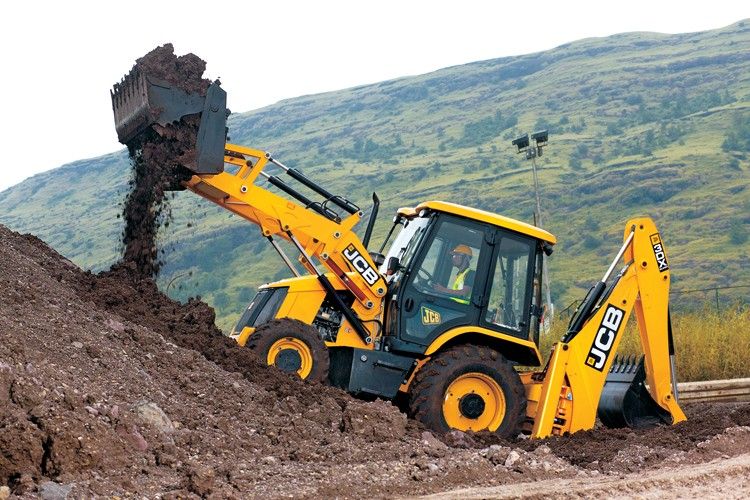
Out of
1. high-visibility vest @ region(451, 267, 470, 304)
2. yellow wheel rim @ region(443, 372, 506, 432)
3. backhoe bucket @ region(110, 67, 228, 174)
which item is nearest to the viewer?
yellow wheel rim @ region(443, 372, 506, 432)

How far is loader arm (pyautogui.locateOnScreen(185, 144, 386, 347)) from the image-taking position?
13.2 meters

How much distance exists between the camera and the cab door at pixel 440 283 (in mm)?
12648

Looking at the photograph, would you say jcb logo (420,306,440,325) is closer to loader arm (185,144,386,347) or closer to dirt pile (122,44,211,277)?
loader arm (185,144,386,347)

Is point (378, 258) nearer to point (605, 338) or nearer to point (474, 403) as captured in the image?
point (474, 403)

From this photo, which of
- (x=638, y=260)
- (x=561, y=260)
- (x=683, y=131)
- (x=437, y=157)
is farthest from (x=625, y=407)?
(x=437, y=157)

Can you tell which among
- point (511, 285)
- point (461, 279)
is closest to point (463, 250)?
point (461, 279)

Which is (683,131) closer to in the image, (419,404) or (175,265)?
(175,265)

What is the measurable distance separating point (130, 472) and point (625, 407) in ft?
23.2

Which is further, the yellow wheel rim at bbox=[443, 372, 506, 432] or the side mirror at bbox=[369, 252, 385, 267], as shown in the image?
the side mirror at bbox=[369, 252, 385, 267]

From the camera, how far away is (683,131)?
152000mm

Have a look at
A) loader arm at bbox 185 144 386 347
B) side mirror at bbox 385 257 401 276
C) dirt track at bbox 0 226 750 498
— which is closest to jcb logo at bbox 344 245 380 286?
loader arm at bbox 185 144 386 347

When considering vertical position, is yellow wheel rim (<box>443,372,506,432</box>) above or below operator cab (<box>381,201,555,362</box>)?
below

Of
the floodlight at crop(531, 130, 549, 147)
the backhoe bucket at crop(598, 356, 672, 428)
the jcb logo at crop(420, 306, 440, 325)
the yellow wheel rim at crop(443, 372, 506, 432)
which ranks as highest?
the floodlight at crop(531, 130, 549, 147)

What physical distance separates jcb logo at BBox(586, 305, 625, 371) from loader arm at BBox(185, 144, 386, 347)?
2364 mm
